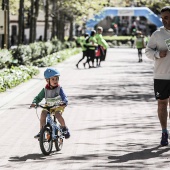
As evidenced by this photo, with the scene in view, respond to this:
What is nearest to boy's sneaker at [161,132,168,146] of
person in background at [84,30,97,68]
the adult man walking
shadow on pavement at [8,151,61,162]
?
the adult man walking

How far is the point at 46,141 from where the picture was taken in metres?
9.12

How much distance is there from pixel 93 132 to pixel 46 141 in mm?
2455

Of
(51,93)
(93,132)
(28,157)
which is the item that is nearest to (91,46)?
(93,132)

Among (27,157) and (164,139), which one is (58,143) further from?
(164,139)

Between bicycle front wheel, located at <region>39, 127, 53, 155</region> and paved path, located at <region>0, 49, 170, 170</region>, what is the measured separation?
0.11m

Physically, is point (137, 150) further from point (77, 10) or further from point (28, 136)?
point (77, 10)

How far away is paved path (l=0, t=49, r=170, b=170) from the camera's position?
8680 mm

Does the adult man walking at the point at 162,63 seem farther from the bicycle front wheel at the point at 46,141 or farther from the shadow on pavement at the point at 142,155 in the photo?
the bicycle front wheel at the point at 46,141

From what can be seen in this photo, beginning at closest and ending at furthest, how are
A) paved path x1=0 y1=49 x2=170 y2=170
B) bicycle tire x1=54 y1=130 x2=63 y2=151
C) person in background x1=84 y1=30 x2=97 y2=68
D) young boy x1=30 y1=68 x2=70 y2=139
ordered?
paved path x1=0 y1=49 x2=170 y2=170 < young boy x1=30 y1=68 x2=70 y2=139 < bicycle tire x1=54 y1=130 x2=63 y2=151 < person in background x1=84 y1=30 x2=97 y2=68

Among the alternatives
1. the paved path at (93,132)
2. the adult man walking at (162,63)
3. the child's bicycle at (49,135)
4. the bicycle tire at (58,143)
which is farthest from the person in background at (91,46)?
the child's bicycle at (49,135)

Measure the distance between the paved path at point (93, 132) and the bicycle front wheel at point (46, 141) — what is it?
0.36 feet

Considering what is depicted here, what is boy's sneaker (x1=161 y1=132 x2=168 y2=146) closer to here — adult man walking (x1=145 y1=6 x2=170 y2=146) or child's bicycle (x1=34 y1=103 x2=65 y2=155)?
adult man walking (x1=145 y1=6 x2=170 y2=146)

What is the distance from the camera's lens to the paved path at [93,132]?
868 cm

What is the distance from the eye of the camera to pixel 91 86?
857 inches
